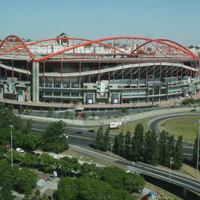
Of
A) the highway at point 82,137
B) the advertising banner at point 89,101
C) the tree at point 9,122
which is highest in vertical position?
the advertising banner at point 89,101

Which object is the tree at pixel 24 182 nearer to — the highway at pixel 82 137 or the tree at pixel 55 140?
the tree at pixel 55 140

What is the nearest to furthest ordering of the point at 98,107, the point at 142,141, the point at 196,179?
the point at 196,179 → the point at 142,141 → the point at 98,107

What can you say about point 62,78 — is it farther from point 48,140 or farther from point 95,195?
point 95,195

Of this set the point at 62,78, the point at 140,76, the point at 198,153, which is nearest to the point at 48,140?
the point at 198,153

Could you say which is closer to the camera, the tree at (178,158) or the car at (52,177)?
the car at (52,177)

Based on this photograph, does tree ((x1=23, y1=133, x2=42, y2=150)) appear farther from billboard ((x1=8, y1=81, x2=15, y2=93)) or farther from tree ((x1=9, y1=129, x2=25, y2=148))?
billboard ((x1=8, y1=81, x2=15, y2=93))

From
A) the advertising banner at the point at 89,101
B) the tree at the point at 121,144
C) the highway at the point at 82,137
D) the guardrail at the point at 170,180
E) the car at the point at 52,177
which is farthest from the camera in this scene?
the advertising banner at the point at 89,101

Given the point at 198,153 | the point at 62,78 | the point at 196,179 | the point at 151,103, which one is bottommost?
the point at 196,179

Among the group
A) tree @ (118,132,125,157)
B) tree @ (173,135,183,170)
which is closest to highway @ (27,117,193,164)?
tree @ (173,135,183,170)

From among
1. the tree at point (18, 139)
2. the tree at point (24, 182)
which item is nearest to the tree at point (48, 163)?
the tree at point (24, 182)
